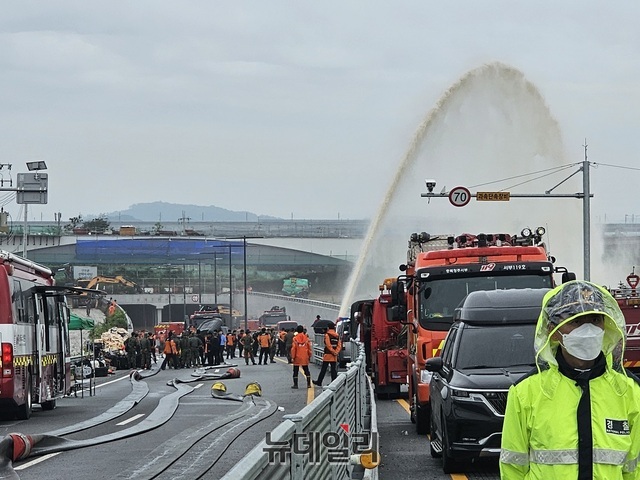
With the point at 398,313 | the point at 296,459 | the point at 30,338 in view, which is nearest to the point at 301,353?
the point at 30,338

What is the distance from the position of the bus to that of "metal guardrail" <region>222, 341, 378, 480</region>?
10.6 meters

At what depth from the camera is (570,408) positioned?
4.66 meters

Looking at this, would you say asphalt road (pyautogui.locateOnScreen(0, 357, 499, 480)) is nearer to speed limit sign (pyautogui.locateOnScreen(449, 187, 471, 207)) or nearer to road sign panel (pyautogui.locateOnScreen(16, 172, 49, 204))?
speed limit sign (pyautogui.locateOnScreen(449, 187, 471, 207))

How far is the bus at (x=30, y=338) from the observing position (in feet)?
70.5

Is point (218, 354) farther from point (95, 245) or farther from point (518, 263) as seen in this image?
point (95, 245)

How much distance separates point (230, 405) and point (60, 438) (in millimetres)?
8482

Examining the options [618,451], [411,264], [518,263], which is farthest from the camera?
[411,264]

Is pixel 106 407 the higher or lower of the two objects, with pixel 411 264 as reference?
lower

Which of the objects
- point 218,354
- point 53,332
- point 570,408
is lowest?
point 218,354

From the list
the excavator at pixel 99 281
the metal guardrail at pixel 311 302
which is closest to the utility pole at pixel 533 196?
the excavator at pixel 99 281

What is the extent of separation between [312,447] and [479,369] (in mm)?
6976

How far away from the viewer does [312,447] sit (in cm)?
731

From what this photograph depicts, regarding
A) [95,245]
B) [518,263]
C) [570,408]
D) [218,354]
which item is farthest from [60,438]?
[95,245]

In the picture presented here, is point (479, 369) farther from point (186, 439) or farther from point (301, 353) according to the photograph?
point (301, 353)
